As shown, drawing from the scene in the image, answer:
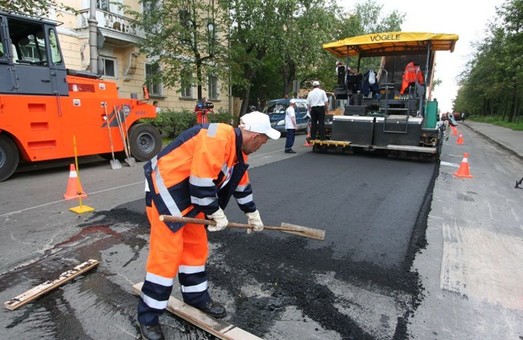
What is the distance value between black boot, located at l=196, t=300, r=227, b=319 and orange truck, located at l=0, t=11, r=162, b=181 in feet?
15.7

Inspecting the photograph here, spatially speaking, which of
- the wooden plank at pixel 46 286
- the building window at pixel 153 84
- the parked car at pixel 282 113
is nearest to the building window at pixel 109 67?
the building window at pixel 153 84

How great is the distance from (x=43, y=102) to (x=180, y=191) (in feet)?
19.4

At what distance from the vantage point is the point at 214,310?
2545 mm

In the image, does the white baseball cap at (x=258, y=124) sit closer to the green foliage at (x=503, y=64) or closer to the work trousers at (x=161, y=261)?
the work trousers at (x=161, y=261)

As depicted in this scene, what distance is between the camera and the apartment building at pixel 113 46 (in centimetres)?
1405

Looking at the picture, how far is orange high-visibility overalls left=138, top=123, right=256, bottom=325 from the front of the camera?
85.9 inches

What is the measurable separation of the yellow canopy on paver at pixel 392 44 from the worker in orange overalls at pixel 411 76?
595mm

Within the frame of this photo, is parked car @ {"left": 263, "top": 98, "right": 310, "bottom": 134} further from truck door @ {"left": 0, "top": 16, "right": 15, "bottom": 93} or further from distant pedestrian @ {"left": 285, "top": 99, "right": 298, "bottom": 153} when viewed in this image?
truck door @ {"left": 0, "top": 16, "right": 15, "bottom": 93}

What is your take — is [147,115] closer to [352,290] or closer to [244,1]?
[352,290]

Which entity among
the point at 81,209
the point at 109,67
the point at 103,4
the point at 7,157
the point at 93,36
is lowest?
the point at 81,209

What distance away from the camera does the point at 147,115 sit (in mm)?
9039

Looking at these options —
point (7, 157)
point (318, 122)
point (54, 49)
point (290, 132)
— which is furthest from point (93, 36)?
point (318, 122)

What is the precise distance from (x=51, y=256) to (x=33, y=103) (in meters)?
4.37

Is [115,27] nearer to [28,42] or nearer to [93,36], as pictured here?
[93,36]
